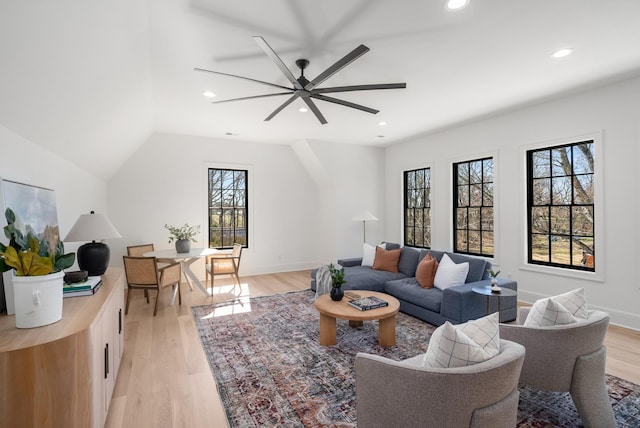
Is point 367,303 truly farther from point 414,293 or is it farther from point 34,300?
point 34,300

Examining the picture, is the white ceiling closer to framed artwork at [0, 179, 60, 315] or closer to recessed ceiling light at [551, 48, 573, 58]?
recessed ceiling light at [551, 48, 573, 58]

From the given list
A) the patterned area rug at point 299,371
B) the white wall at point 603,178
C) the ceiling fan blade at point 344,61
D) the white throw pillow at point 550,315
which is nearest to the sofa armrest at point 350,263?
the patterned area rug at point 299,371

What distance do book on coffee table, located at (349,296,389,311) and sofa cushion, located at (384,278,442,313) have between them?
75cm

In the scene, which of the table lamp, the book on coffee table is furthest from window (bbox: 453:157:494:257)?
the table lamp

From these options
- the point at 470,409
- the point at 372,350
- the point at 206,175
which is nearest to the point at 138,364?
the point at 372,350

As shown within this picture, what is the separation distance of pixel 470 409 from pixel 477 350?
251mm

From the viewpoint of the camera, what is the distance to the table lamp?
2.71 m

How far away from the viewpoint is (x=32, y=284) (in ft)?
5.32

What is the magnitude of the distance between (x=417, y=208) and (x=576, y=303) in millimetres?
4690

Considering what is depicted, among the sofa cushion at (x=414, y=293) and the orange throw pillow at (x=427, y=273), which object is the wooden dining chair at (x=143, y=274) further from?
the orange throw pillow at (x=427, y=273)

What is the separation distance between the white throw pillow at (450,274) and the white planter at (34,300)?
3744 millimetres

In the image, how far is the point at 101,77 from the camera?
99.3 inches

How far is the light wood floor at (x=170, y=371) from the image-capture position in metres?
2.15

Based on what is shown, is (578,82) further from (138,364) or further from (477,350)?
(138,364)
